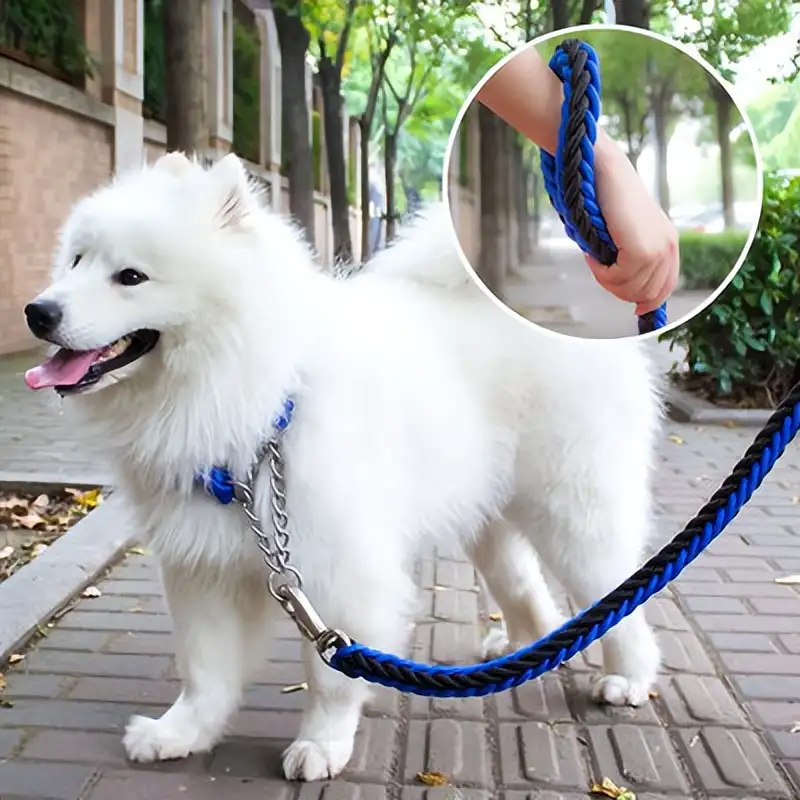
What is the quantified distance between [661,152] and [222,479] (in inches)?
56.7

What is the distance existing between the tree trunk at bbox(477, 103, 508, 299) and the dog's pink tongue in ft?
3.68

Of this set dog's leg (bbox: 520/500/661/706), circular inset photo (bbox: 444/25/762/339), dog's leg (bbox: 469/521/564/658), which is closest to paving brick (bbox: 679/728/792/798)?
dog's leg (bbox: 520/500/661/706)

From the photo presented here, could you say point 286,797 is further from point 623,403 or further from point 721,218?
point 721,218

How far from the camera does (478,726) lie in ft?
9.54

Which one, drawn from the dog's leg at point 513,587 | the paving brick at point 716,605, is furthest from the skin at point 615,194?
the paving brick at point 716,605

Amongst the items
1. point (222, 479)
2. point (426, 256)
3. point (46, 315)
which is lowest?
point (222, 479)

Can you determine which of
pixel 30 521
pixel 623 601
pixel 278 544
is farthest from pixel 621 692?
pixel 30 521

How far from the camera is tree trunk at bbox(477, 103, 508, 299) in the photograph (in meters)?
1.48

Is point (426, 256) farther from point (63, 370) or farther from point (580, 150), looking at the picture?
point (580, 150)

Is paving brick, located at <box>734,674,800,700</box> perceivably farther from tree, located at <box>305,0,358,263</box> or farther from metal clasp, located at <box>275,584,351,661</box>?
tree, located at <box>305,0,358,263</box>

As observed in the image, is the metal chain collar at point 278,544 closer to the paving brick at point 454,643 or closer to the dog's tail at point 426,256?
the dog's tail at point 426,256

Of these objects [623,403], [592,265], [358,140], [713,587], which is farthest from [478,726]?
[358,140]

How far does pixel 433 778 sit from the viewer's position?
8.46ft

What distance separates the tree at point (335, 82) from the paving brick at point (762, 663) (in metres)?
3.91
